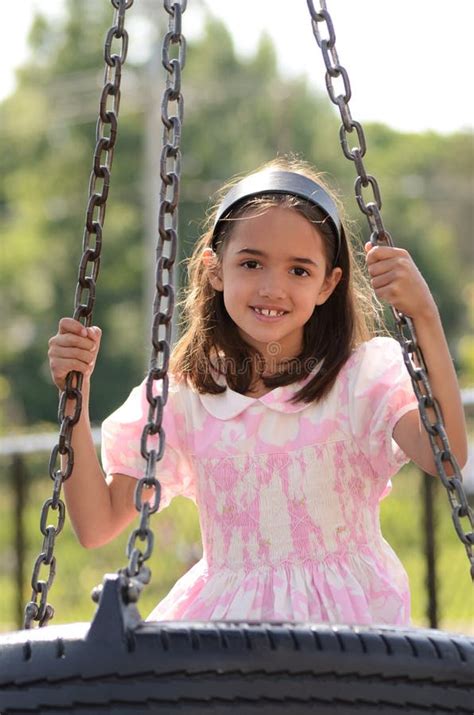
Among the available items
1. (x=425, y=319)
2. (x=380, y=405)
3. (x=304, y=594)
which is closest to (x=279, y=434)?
(x=380, y=405)

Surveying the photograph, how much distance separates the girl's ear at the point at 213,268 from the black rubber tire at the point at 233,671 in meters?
1.01

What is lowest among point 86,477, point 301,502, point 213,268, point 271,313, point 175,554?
point 301,502

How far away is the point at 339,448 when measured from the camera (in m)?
2.48

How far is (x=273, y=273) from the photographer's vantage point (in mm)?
2426

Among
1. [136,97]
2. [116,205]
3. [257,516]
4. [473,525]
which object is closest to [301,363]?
[257,516]

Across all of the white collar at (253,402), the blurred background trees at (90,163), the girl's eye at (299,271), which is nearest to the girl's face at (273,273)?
the girl's eye at (299,271)

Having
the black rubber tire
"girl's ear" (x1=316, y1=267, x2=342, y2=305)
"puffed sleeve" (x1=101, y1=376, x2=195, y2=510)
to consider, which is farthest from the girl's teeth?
the black rubber tire

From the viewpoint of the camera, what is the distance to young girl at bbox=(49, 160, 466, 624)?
2.44 metres

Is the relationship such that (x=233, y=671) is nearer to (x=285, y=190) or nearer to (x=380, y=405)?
(x=380, y=405)

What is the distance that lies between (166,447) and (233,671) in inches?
37.6

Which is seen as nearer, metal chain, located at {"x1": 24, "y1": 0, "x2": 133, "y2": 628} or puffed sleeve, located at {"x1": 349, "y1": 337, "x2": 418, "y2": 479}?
metal chain, located at {"x1": 24, "y1": 0, "x2": 133, "y2": 628}

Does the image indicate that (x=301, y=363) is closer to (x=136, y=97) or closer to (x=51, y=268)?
(x=136, y=97)

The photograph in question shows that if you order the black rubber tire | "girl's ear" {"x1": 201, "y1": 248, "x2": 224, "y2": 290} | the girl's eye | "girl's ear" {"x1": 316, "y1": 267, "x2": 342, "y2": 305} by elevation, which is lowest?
the black rubber tire

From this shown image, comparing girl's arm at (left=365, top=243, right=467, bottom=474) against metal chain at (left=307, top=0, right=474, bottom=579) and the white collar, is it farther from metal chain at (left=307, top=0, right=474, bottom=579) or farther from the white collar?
the white collar
